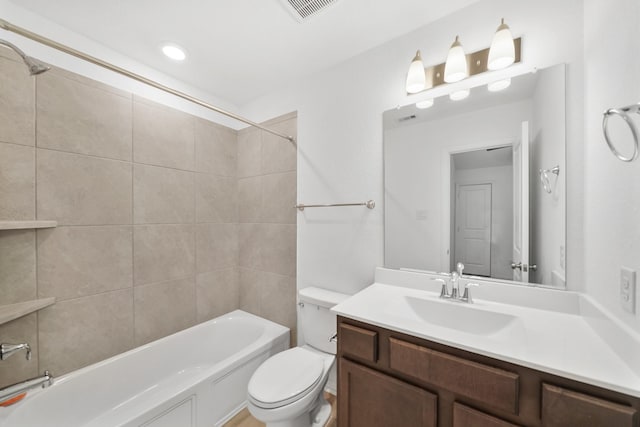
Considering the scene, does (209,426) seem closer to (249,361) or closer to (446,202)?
(249,361)

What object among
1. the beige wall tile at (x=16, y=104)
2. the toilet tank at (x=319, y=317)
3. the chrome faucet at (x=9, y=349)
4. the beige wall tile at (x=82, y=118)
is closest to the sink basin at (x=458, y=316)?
the toilet tank at (x=319, y=317)

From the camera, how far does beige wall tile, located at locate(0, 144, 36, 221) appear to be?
1252 mm

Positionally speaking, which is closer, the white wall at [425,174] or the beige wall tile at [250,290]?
the white wall at [425,174]

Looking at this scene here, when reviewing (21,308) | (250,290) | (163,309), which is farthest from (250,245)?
(21,308)

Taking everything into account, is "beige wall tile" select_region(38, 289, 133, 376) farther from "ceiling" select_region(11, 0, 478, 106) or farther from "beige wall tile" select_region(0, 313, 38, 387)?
"ceiling" select_region(11, 0, 478, 106)

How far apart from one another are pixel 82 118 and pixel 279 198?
1.35m

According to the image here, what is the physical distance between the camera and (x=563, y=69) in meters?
1.07

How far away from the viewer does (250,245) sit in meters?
2.33

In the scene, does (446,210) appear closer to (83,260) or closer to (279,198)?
(279,198)

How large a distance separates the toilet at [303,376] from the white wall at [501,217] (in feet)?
3.09

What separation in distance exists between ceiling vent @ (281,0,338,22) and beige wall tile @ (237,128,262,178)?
105 centimetres

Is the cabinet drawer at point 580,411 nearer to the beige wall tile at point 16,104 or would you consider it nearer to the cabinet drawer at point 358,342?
the cabinet drawer at point 358,342

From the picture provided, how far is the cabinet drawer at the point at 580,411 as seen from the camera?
624mm

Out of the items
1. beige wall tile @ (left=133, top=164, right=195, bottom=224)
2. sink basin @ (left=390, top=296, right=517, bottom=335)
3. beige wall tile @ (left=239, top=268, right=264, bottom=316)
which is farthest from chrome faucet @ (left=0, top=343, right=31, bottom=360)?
sink basin @ (left=390, top=296, right=517, bottom=335)
